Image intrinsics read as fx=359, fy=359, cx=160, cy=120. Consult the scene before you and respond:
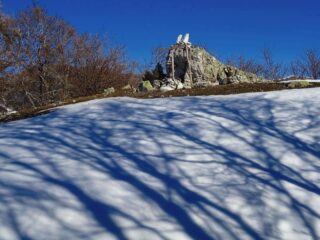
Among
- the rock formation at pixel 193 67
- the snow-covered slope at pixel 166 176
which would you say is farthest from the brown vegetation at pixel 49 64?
the snow-covered slope at pixel 166 176

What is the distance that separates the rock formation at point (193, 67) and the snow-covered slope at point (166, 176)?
225 inches

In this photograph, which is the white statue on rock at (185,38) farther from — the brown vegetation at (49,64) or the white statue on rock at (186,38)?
the brown vegetation at (49,64)

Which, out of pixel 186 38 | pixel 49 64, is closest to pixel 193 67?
pixel 186 38

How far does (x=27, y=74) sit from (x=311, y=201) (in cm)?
1901

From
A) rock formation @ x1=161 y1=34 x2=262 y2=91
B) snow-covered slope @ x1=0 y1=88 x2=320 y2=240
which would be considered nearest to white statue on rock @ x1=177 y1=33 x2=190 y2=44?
rock formation @ x1=161 y1=34 x2=262 y2=91

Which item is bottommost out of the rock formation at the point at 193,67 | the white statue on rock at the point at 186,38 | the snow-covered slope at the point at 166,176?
the snow-covered slope at the point at 166,176

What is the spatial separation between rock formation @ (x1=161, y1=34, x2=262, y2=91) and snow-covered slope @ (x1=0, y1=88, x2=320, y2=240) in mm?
5715

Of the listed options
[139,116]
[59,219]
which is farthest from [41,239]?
[139,116]

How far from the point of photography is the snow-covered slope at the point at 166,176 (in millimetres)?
2570

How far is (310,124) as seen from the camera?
181 inches

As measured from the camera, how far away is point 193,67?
11.0 meters

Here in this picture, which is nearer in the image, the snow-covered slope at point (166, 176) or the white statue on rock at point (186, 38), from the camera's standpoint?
the snow-covered slope at point (166, 176)

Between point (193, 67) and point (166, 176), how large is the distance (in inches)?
314

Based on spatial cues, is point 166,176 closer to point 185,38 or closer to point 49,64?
→ point 185,38
